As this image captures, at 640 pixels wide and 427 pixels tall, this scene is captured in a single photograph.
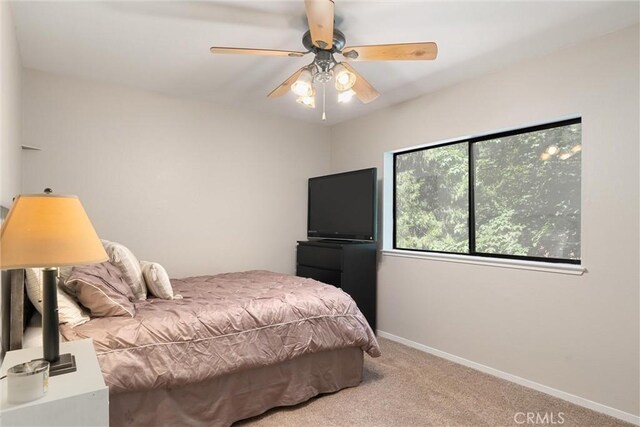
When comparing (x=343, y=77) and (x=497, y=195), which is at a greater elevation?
(x=343, y=77)

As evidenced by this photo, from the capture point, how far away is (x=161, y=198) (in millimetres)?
3434

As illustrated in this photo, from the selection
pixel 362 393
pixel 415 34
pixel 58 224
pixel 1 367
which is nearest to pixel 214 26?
pixel 415 34

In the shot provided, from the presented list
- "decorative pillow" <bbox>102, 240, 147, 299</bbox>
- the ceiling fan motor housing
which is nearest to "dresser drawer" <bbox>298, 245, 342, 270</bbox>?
"decorative pillow" <bbox>102, 240, 147, 299</bbox>

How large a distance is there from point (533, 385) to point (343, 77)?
2.51 metres

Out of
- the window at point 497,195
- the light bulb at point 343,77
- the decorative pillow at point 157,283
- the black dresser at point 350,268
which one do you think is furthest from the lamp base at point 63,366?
the window at point 497,195

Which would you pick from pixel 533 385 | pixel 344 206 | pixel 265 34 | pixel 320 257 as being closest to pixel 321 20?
pixel 265 34

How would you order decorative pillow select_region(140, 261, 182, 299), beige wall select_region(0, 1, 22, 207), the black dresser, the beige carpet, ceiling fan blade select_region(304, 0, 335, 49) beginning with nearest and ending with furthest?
ceiling fan blade select_region(304, 0, 335, 49)
beige wall select_region(0, 1, 22, 207)
the beige carpet
decorative pillow select_region(140, 261, 182, 299)
the black dresser

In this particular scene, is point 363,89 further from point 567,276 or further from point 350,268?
point 567,276

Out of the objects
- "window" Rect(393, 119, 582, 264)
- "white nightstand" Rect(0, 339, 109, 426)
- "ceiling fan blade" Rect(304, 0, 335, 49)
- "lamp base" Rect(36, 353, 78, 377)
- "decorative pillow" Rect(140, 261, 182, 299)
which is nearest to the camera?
"white nightstand" Rect(0, 339, 109, 426)

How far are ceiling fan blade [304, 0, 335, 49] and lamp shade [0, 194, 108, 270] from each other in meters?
1.30

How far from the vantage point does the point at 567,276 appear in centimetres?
241

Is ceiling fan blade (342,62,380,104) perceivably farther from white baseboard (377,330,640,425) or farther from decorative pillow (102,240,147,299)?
white baseboard (377,330,640,425)

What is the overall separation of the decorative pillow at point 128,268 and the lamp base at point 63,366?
0.90 meters

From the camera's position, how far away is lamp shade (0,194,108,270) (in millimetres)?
1163
